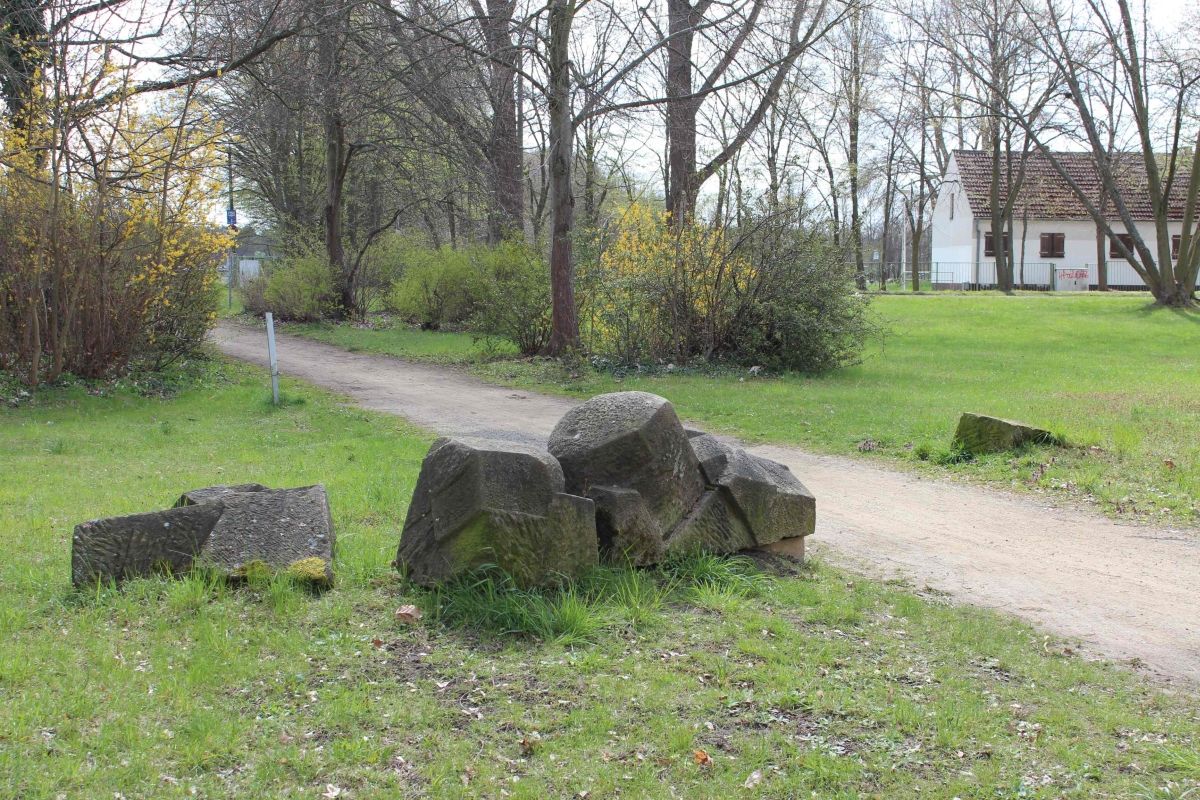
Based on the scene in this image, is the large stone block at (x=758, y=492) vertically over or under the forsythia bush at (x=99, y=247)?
under

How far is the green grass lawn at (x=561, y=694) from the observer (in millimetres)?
3623

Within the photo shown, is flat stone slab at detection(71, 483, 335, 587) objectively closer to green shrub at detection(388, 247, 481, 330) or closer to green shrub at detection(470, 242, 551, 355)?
green shrub at detection(470, 242, 551, 355)

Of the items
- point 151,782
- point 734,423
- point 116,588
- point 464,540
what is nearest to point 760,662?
point 464,540

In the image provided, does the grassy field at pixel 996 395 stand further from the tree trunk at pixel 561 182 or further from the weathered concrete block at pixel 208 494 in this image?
the weathered concrete block at pixel 208 494

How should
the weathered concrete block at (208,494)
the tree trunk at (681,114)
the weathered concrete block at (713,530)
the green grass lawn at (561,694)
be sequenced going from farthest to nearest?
the tree trunk at (681,114)
the weathered concrete block at (713,530)
the weathered concrete block at (208,494)
the green grass lawn at (561,694)

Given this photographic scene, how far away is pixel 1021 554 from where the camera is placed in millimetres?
6867

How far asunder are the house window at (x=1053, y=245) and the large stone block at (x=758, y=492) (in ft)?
171

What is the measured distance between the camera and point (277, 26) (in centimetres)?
1622

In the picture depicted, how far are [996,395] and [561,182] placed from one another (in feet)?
26.6

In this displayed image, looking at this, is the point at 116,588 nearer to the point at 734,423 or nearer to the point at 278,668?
Answer: the point at 278,668

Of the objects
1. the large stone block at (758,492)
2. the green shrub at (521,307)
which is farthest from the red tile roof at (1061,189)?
the large stone block at (758,492)

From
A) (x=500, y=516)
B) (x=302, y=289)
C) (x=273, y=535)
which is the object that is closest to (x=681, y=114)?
(x=302, y=289)

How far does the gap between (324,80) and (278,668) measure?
14.9 metres

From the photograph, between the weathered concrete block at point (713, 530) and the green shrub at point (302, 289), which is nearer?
the weathered concrete block at point (713, 530)
